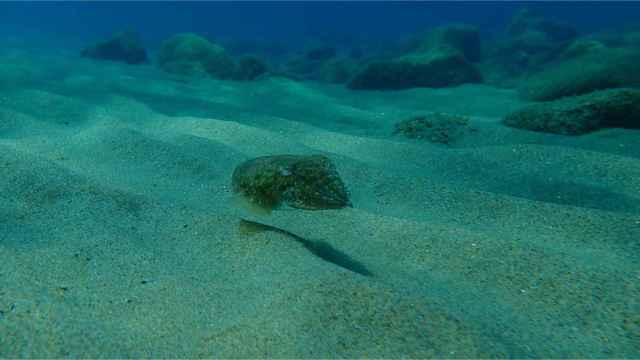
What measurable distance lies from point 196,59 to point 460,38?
8.45m

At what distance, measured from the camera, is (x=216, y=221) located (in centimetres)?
341

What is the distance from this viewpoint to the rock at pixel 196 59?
12.5m

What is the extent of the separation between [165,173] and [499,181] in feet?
9.28

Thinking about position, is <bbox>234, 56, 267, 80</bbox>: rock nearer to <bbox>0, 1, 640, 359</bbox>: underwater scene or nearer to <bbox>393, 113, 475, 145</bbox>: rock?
<bbox>0, 1, 640, 359</bbox>: underwater scene

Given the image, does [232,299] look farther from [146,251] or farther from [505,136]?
[505,136]

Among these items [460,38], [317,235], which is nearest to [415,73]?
[460,38]

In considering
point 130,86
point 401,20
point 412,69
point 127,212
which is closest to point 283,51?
point 412,69

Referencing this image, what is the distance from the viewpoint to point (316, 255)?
3.08 meters

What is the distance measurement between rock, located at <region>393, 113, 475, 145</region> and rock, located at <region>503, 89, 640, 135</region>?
0.92 metres

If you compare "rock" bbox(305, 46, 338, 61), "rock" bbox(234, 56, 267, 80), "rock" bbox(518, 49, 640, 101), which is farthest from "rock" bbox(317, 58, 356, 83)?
"rock" bbox(518, 49, 640, 101)

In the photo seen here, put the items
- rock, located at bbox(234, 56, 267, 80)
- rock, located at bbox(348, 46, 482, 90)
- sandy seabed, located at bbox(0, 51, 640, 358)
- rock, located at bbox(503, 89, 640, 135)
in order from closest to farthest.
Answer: sandy seabed, located at bbox(0, 51, 640, 358)
rock, located at bbox(503, 89, 640, 135)
rock, located at bbox(348, 46, 482, 90)
rock, located at bbox(234, 56, 267, 80)

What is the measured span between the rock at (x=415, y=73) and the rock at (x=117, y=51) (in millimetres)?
7756

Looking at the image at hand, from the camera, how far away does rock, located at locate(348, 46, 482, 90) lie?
36.0ft

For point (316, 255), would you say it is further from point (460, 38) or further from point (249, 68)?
point (460, 38)
